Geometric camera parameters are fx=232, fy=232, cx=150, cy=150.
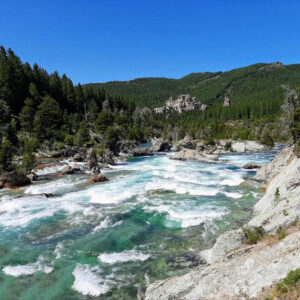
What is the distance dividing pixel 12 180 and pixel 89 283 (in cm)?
2886

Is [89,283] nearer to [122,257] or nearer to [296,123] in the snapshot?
[122,257]

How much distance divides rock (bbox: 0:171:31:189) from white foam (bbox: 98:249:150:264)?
2601 centimetres

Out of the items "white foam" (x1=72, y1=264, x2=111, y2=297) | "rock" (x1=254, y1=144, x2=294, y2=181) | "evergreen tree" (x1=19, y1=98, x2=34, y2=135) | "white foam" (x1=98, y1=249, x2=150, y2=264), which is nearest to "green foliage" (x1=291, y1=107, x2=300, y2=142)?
"rock" (x1=254, y1=144, x2=294, y2=181)

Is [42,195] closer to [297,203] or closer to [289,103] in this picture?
[297,203]

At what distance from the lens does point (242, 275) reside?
27.2 feet

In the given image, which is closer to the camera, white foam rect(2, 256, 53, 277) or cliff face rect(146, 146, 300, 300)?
cliff face rect(146, 146, 300, 300)

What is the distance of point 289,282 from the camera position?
6.62m

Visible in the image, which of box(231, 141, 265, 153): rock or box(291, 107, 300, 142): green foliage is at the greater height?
box(291, 107, 300, 142): green foliage

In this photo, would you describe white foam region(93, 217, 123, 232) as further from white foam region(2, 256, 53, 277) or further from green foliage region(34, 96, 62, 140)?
green foliage region(34, 96, 62, 140)

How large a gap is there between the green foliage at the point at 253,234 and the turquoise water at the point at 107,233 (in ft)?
11.1

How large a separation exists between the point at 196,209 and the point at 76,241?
11599mm

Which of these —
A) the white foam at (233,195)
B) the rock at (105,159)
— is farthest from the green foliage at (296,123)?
the rock at (105,159)

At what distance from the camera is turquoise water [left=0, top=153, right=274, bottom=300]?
12782 millimetres

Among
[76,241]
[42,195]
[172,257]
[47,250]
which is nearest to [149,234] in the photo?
[172,257]
